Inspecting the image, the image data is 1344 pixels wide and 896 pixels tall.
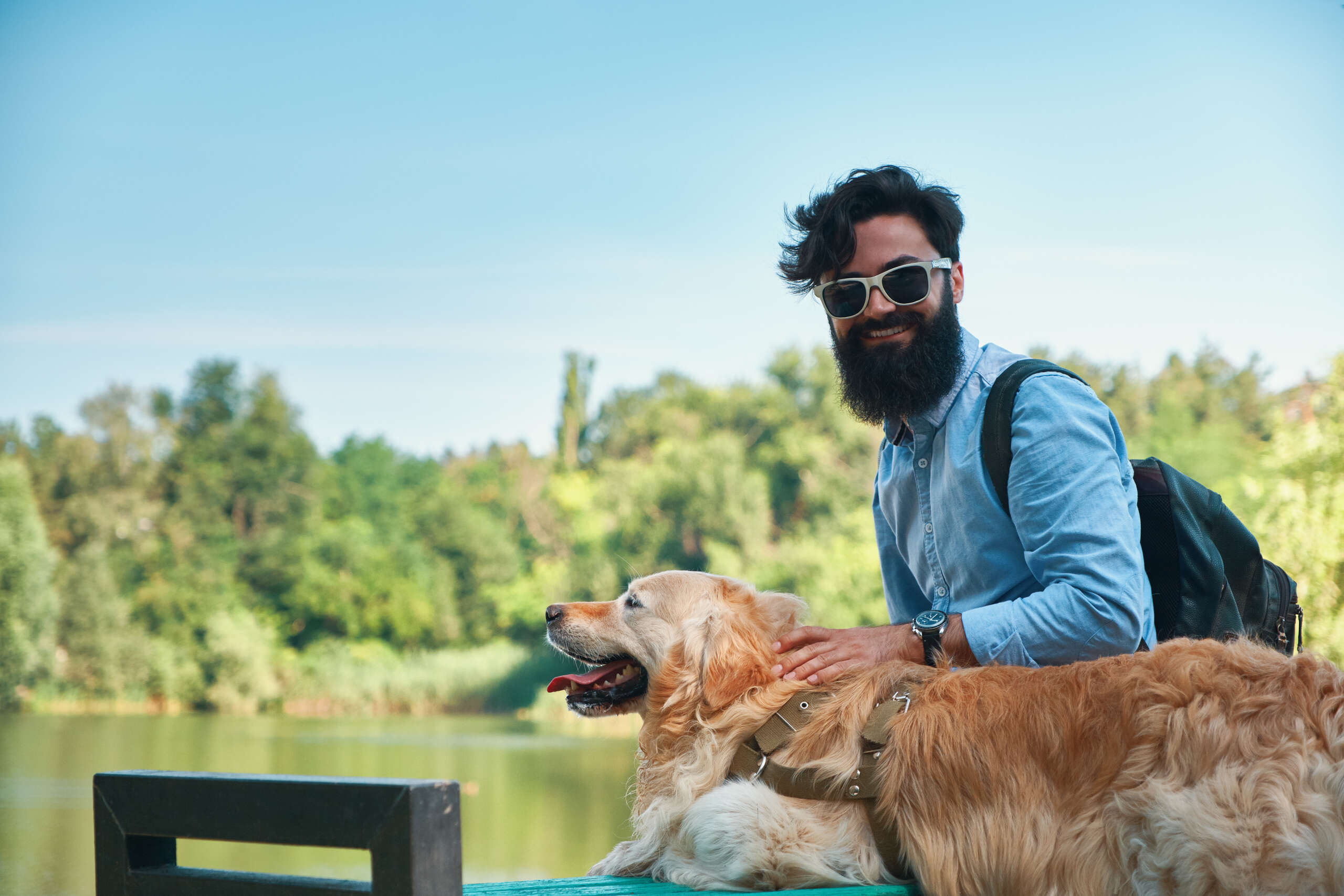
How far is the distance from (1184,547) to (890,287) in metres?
1.12

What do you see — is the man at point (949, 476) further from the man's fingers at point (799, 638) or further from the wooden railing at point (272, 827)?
the wooden railing at point (272, 827)

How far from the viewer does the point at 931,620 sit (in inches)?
112

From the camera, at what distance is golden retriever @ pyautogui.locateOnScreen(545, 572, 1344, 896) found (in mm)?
2098

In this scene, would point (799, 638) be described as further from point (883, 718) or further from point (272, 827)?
point (272, 827)

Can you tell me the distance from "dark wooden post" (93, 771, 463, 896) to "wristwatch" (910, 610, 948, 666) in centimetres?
148

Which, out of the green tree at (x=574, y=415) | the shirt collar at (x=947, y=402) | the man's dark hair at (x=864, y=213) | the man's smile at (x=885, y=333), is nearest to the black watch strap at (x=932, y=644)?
the shirt collar at (x=947, y=402)

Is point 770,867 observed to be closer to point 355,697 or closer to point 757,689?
point 757,689

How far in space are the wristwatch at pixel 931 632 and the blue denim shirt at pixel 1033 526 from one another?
0.09 metres

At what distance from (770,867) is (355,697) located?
38.0 m

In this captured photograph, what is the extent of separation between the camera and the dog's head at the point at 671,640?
3.08m

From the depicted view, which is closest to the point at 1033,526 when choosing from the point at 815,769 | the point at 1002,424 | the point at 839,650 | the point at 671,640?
the point at 1002,424

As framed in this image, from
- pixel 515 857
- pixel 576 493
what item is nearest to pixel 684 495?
pixel 576 493

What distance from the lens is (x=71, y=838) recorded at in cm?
2284

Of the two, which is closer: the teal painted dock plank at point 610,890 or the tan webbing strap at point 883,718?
the teal painted dock plank at point 610,890
